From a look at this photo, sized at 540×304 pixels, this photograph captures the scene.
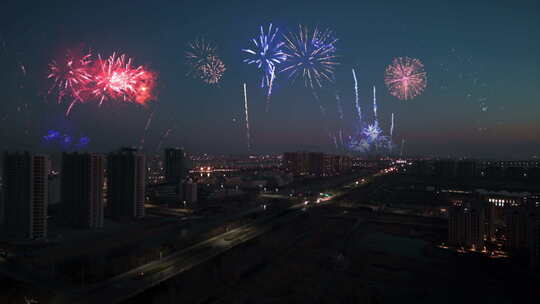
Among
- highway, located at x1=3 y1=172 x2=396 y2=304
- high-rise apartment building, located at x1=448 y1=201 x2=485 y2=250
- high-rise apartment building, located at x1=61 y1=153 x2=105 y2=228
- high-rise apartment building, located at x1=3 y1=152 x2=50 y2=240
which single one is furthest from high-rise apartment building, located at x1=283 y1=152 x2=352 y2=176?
high-rise apartment building, located at x1=3 y1=152 x2=50 y2=240

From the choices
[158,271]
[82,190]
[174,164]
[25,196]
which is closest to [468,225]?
[158,271]

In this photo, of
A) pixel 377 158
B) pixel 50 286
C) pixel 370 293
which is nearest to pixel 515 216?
pixel 370 293

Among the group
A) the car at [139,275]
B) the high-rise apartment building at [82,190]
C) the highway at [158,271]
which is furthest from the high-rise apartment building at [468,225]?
the high-rise apartment building at [82,190]

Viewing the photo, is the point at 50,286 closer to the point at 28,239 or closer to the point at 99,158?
the point at 28,239

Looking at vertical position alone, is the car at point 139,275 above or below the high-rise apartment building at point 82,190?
below

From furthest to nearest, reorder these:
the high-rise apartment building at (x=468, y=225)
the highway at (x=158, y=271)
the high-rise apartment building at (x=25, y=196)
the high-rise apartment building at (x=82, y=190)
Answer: the high-rise apartment building at (x=82, y=190), the high-rise apartment building at (x=468, y=225), the high-rise apartment building at (x=25, y=196), the highway at (x=158, y=271)

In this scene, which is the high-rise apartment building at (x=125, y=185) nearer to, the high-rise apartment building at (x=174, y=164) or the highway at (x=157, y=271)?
the highway at (x=157, y=271)
